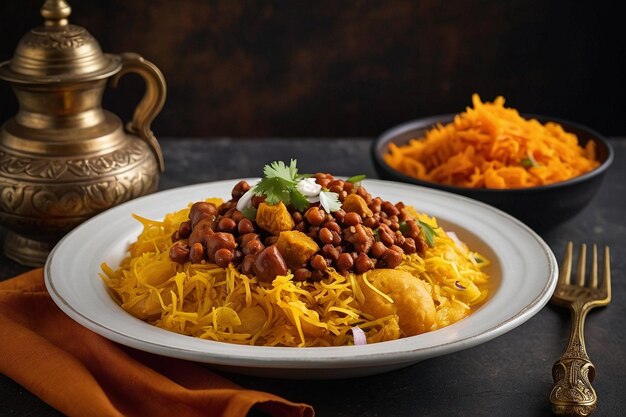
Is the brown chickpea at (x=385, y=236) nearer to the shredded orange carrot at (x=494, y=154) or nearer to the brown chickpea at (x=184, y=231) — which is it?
the brown chickpea at (x=184, y=231)

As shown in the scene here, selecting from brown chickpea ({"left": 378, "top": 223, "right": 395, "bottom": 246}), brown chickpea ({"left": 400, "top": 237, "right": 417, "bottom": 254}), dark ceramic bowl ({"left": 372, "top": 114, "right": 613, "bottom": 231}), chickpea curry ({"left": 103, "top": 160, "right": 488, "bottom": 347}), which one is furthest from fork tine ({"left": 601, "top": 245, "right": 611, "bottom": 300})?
brown chickpea ({"left": 378, "top": 223, "right": 395, "bottom": 246})

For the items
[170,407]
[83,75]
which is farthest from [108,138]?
[170,407]

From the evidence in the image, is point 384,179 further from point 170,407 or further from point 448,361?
point 170,407

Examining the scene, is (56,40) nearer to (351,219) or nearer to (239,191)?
(239,191)

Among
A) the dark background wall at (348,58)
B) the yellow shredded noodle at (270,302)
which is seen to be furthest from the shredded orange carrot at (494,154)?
the dark background wall at (348,58)

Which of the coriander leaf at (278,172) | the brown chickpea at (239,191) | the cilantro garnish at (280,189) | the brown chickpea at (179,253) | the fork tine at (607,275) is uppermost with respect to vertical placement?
the coriander leaf at (278,172)

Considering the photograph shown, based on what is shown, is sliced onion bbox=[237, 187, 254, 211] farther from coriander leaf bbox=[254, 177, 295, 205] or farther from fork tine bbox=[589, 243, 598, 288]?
fork tine bbox=[589, 243, 598, 288]

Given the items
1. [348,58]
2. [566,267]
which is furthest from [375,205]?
[348,58]
